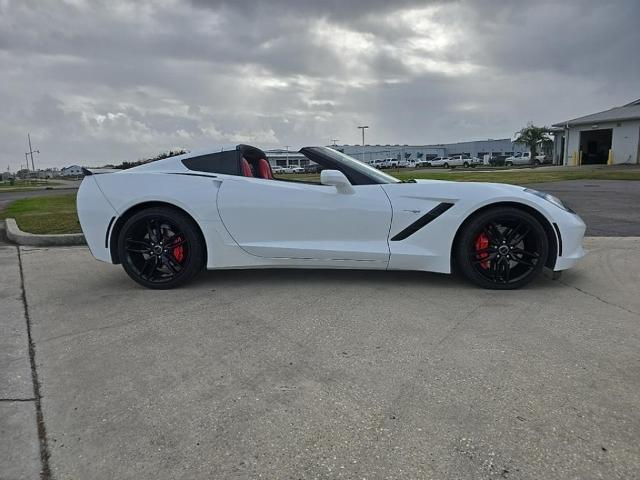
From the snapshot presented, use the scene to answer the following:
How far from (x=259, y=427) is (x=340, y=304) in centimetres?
161

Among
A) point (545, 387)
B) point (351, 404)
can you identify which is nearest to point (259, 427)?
point (351, 404)

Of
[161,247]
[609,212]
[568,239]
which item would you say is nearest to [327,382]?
[161,247]

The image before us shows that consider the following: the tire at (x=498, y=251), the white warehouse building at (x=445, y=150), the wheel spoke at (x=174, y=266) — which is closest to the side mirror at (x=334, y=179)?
the tire at (x=498, y=251)

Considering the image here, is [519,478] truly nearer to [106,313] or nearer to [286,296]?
[286,296]

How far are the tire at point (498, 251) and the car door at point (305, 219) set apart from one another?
681mm

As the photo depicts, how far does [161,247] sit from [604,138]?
4684 centimetres

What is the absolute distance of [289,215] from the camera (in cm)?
378

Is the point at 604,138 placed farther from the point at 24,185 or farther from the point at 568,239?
the point at 24,185

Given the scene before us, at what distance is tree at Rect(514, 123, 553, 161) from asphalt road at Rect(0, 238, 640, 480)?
56.3 metres

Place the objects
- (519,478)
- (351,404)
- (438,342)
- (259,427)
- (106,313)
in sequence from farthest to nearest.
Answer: (106,313)
(438,342)
(351,404)
(259,427)
(519,478)

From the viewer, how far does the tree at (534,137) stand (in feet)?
177

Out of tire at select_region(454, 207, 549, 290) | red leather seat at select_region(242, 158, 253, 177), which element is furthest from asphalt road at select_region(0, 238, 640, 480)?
red leather seat at select_region(242, 158, 253, 177)

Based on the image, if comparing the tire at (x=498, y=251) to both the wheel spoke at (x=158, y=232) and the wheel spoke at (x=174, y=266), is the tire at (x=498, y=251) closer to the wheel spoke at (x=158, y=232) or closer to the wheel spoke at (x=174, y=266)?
the wheel spoke at (x=174, y=266)

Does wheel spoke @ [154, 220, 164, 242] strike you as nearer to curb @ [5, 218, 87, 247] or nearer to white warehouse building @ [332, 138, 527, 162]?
curb @ [5, 218, 87, 247]
